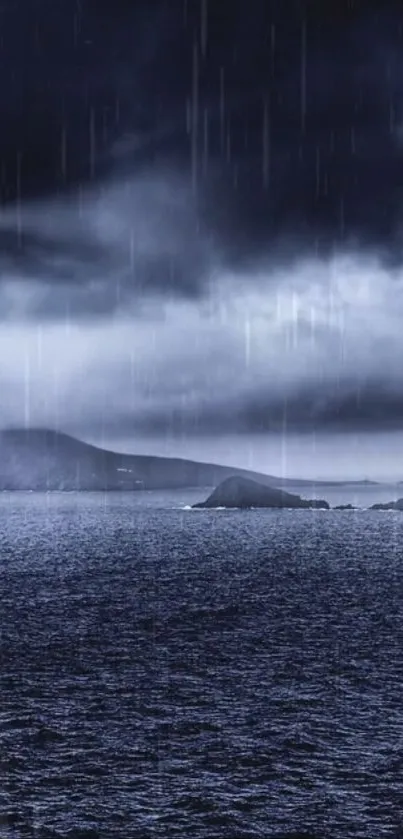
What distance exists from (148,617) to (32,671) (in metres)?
28.5

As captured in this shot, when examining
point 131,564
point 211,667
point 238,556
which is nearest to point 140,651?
point 211,667

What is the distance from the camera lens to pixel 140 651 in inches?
2808

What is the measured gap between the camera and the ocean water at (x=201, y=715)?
37281 millimetres

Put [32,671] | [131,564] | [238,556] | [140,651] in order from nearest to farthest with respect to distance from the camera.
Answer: [32,671] → [140,651] → [131,564] → [238,556]

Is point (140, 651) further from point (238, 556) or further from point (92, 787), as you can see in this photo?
point (238, 556)

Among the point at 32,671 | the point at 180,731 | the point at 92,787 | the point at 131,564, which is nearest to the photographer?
the point at 92,787

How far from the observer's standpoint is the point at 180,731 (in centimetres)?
4859

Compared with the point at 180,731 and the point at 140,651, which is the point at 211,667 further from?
the point at 180,731

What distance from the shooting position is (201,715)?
2041 inches

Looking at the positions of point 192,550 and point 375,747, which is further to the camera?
point 192,550

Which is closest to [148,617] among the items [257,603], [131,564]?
[257,603]

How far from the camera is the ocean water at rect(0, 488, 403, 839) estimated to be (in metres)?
37.3

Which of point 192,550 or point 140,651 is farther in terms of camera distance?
point 192,550

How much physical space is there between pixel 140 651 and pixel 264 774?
3073 cm
